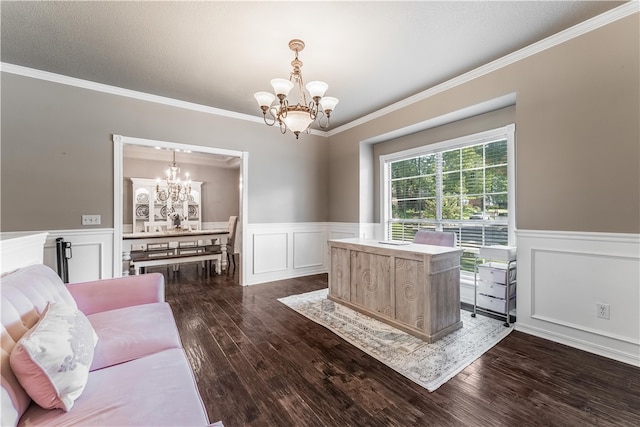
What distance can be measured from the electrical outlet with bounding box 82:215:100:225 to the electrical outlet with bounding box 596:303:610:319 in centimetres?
532

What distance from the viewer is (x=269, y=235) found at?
4703 mm

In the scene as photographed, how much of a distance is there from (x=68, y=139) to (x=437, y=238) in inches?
181

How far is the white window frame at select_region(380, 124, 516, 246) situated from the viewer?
3152mm

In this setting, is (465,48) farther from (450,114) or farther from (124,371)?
(124,371)

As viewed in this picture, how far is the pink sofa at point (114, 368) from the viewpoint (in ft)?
3.13

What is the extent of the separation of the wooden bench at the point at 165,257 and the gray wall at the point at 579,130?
492 centimetres

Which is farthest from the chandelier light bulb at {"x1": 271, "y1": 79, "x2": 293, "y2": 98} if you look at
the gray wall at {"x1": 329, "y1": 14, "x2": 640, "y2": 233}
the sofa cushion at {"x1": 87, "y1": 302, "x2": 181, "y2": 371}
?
the gray wall at {"x1": 329, "y1": 14, "x2": 640, "y2": 233}

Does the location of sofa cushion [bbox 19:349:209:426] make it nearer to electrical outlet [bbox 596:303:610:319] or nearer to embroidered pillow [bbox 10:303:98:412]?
embroidered pillow [bbox 10:303:98:412]

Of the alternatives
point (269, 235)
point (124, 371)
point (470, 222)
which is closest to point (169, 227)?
point (269, 235)

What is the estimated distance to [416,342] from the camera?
2.45 metres

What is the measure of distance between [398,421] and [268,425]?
0.75 meters

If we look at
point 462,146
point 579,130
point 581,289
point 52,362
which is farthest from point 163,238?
point 579,130

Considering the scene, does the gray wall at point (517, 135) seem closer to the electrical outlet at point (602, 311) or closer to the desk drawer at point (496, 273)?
the desk drawer at point (496, 273)

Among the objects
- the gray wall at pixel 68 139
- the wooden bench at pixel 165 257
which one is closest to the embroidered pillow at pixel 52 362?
the gray wall at pixel 68 139
